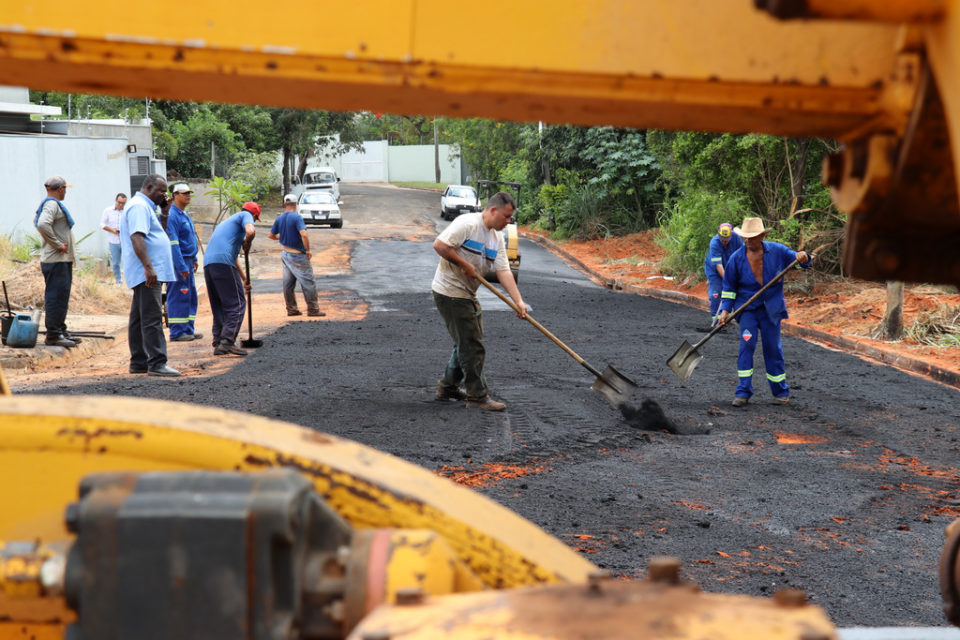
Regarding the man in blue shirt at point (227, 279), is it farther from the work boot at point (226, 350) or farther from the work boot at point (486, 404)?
the work boot at point (486, 404)

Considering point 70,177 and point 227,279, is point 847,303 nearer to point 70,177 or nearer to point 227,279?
point 227,279

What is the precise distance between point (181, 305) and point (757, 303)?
676cm

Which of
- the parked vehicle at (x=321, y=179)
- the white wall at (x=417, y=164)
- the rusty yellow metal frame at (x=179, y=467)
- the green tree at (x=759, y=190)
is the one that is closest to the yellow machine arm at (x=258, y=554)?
the rusty yellow metal frame at (x=179, y=467)

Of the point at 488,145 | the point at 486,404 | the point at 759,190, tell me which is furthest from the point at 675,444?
the point at 488,145

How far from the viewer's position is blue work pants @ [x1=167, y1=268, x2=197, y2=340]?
10.9 meters

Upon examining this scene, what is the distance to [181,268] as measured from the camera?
1062 cm

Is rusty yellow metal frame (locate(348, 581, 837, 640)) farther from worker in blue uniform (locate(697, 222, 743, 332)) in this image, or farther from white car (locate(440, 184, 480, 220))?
white car (locate(440, 184, 480, 220))

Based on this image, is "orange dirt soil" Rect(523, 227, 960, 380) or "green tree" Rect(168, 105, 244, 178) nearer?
"orange dirt soil" Rect(523, 227, 960, 380)

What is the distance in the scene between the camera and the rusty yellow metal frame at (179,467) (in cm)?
179

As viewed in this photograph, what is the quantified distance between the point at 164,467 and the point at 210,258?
8643 millimetres

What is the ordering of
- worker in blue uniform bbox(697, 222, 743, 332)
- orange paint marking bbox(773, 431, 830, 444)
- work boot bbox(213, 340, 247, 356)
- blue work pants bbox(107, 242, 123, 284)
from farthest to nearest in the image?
1. blue work pants bbox(107, 242, 123, 284)
2. worker in blue uniform bbox(697, 222, 743, 332)
3. work boot bbox(213, 340, 247, 356)
4. orange paint marking bbox(773, 431, 830, 444)

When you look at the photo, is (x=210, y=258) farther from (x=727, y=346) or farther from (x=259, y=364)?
(x=727, y=346)

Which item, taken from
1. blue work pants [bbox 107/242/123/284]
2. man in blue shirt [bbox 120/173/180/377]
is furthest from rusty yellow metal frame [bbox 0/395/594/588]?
blue work pants [bbox 107/242/123/284]

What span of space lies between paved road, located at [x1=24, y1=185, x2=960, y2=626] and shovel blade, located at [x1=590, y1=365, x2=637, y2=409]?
0.45ft
